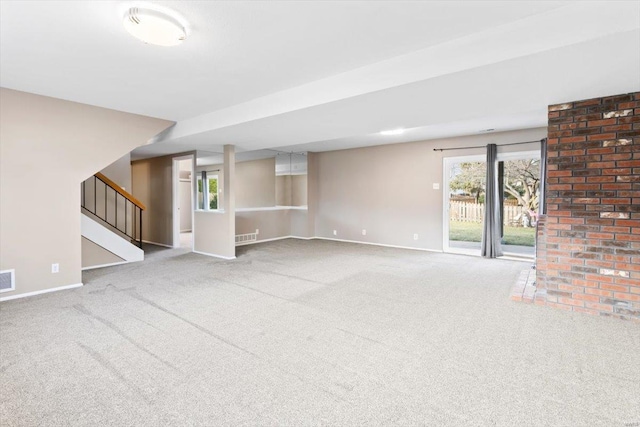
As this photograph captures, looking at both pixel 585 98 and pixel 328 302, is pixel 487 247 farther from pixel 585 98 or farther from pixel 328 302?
pixel 328 302

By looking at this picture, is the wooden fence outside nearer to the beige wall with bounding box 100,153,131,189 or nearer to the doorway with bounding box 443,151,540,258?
the doorway with bounding box 443,151,540,258

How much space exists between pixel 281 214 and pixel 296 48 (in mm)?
6022

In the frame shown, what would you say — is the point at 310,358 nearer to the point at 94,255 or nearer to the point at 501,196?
the point at 94,255

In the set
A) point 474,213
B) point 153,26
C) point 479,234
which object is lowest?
point 479,234

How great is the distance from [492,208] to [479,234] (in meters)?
2.33

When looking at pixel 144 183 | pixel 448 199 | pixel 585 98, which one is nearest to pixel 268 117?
pixel 585 98

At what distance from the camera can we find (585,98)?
3.09 meters

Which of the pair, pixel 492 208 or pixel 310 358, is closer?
pixel 310 358

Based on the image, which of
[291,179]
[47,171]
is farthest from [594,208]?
[291,179]

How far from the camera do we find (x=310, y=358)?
2.29 m

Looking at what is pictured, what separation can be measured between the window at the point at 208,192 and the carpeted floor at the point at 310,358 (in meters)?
3.05

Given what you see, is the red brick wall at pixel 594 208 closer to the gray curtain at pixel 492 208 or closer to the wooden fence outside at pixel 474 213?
the gray curtain at pixel 492 208

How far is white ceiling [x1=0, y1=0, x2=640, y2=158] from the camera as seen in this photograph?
2.02 meters

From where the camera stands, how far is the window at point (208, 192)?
22.6ft
